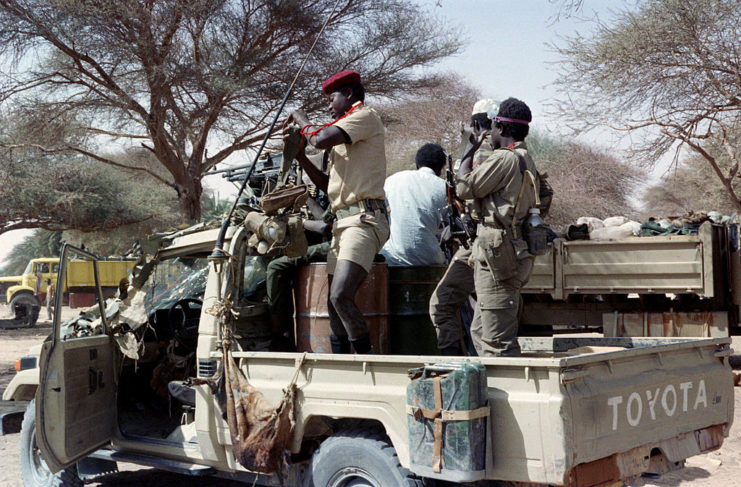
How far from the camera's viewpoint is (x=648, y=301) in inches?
394

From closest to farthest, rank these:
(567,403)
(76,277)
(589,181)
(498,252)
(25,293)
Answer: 1. (567,403)
2. (498,252)
3. (25,293)
4. (76,277)
5. (589,181)

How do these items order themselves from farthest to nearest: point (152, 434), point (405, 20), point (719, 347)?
1. point (405, 20)
2. point (152, 434)
3. point (719, 347)

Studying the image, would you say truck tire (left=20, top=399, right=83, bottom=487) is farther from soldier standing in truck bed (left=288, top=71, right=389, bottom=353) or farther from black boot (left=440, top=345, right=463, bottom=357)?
black boot (left=440, top=345, right=463, bottom=357)

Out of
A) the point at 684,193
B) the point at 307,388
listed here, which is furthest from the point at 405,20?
the point at 684,193

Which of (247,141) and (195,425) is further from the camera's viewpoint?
(247,141)

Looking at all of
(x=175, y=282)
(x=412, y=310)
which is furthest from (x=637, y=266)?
(x=175, y=282)

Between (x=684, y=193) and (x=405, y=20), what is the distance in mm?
21418

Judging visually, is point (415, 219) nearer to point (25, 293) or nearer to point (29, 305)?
point (29, 305)

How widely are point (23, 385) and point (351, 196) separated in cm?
263

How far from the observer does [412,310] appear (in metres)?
5.11

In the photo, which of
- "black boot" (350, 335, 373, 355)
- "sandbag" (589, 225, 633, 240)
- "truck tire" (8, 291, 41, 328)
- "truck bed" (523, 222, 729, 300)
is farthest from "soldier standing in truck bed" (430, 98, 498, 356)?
"truck tire" (8, 291, 41, 328)

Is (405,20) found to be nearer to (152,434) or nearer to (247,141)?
(247,141)

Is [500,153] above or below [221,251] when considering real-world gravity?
above

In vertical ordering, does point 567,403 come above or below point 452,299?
below
